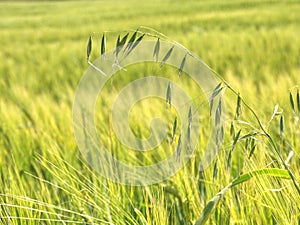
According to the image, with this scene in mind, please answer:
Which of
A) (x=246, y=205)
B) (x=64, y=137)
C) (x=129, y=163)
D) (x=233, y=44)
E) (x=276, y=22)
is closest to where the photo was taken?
(x=246, y=205)

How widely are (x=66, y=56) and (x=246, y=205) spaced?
11.8ft

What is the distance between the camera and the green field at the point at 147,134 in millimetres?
630

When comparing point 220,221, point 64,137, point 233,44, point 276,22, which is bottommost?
point 220,221

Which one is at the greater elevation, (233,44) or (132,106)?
(233,44)

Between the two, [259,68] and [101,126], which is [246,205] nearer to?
[101,126]

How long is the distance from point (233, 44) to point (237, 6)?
25.8 ft

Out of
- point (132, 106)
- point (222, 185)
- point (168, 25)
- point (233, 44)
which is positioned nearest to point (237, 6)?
point (168, 25)

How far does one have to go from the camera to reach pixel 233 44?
12.5 ft

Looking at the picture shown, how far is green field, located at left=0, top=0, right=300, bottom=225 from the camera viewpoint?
0.63 metres

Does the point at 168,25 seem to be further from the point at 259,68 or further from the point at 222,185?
the point at 222,185

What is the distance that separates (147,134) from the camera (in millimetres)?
1227

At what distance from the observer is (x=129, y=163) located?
3.35 ft

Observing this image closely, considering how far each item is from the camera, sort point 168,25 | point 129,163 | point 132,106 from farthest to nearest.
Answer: point 168,25 < point 132,106 < point 129,163

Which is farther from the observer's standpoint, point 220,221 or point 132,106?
point 132,106
